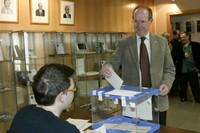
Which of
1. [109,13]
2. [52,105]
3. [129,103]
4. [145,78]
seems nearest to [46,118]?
[52,105]

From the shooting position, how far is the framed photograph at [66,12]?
448 centimetres

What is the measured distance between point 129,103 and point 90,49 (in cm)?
328

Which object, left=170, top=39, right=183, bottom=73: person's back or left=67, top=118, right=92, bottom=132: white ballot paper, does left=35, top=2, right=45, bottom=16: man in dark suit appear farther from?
left=170, top=39, right=183, bottom=73: person's back

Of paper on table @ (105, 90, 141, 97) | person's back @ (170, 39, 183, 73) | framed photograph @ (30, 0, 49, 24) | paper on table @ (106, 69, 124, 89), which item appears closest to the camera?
paper on table @ (105, 90, 141, 97)

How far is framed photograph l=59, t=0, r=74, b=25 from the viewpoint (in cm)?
448

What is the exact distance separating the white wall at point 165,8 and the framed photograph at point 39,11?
150 inches

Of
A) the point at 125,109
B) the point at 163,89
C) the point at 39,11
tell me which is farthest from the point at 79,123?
the point at 39,11

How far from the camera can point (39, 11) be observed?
13.5 feet

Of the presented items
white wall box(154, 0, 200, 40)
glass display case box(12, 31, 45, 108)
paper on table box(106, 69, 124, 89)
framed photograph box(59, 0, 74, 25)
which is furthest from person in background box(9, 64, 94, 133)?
white wall box(154, 0, 200, 40)

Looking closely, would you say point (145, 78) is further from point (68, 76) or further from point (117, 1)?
point (117, 1)

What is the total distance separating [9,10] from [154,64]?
8.04ft

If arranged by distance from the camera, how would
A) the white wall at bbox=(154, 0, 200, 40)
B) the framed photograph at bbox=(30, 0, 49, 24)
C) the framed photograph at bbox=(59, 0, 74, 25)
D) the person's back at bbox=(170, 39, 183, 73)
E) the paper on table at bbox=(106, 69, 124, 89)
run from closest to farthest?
the paper on table at bbox=(106, 69, 124, 89), the framed photograph at bbox=(30, 0, 49, 24), the framed photograph at bbox=(59, 0, 74, 25), the person's back at bbox=(170, 39, 183, 73), the white wall at bbox=(154, 0, 200, 40)

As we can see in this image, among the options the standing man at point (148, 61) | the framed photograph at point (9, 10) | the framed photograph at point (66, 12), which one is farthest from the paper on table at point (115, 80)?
the framed photograph at point (66, 12)

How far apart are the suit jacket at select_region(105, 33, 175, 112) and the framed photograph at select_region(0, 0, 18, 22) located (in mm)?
2055
